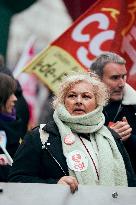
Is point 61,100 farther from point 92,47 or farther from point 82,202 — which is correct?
point 92,47

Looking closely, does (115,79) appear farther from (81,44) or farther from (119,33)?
(81,44)

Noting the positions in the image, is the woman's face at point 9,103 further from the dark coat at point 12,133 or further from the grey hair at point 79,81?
the grey hair at point 79,81

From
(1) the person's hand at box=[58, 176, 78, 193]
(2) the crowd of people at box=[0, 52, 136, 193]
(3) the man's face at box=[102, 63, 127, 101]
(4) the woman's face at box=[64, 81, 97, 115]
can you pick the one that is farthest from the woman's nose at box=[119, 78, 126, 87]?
(1) the person's hand at box=[58, 176, 78, 193]

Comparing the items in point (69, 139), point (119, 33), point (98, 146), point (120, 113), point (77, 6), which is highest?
point (69, 139)

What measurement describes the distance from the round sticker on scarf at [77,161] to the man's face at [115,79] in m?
1.27

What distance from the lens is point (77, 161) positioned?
5977 millimetres

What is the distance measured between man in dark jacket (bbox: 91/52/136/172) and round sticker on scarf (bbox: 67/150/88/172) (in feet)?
2.66

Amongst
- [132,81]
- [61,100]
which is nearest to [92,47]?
[132,81]

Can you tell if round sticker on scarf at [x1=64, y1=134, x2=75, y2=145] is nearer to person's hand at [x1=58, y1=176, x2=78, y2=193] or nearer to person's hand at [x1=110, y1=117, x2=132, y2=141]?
person's hand at [x1=58, y1=176, x2=78, y2=193]

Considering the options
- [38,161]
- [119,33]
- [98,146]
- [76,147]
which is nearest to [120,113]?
[98,146]

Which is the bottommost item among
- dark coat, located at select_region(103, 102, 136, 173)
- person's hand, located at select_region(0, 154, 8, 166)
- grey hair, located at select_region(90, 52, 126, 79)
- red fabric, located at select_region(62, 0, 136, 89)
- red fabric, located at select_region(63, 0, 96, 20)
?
red fabric, located at select_region(63, 0, 96, 20)

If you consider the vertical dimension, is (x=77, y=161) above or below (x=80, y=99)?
below

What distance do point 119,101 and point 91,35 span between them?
1912 millimetres

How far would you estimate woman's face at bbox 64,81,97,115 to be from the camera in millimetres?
6238
